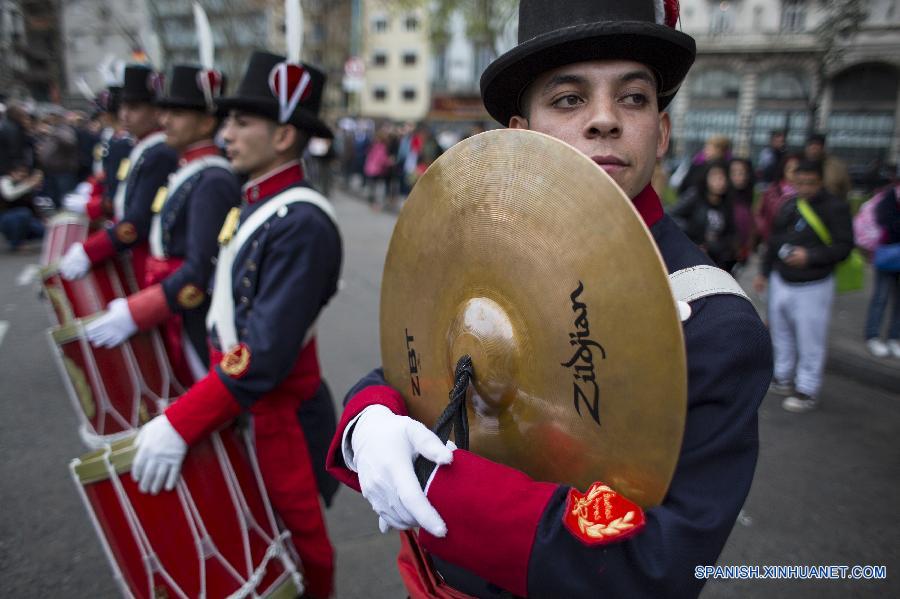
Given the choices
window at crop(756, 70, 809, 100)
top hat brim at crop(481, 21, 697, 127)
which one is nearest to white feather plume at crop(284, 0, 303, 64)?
top hat brim at crop(481, 21, 697, 127)

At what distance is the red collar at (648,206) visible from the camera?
1.21 m

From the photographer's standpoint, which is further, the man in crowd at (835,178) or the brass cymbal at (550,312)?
the man in crowd at (835,178)

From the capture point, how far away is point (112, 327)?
9.57 feet

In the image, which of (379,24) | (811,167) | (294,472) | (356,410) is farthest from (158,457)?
(379,24)

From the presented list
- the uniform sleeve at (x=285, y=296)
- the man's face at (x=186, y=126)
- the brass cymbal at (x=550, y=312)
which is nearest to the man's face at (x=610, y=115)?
the brass cymbal at (x=550, y=312)

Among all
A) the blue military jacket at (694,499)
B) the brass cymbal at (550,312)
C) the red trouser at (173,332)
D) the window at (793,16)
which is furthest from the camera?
the window at (793,16)

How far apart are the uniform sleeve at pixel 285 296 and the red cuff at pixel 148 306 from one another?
934 mm

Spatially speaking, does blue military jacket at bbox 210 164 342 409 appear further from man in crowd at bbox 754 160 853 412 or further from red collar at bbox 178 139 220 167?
man in crowd at bbox 754 160 853 412

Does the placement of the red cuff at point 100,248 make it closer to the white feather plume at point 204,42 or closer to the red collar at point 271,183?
the white feather plume at point 204,42

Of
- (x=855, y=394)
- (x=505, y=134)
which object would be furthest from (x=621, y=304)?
(x=855, y=394)

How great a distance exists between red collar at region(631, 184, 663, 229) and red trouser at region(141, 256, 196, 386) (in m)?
2.64

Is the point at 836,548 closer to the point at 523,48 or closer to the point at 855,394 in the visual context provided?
the point at 855,394

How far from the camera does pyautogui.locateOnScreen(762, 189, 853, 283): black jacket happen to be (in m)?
4.65

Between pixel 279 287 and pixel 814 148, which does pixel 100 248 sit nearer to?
pixel 279 287
